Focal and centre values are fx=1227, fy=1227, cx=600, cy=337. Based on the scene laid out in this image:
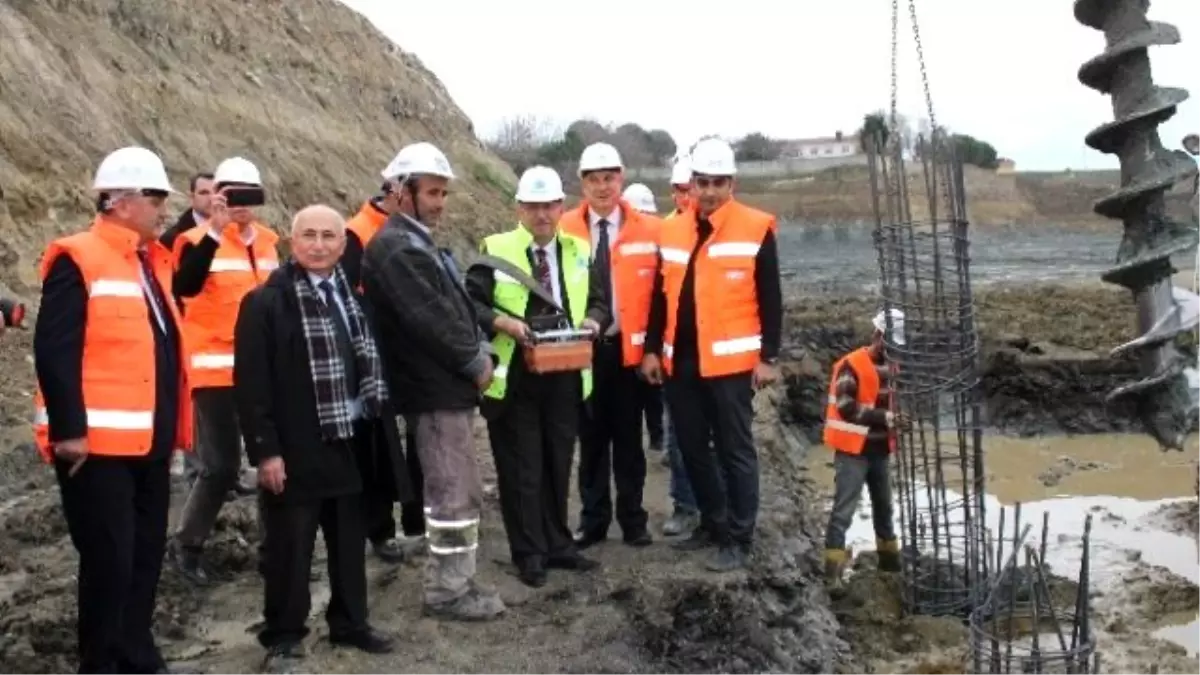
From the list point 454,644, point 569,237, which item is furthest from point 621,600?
point 569,237

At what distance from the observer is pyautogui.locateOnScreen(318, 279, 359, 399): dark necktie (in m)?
4.88

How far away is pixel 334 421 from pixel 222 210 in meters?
1.54

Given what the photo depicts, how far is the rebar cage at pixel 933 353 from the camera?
682cm

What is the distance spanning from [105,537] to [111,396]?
50 cm

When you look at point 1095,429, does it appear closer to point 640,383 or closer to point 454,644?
point 640,383

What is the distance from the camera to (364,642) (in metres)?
5.04

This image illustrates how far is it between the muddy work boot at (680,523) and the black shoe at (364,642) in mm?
2411

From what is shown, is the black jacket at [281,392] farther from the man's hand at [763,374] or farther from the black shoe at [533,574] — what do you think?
the man's hand at [763,374]

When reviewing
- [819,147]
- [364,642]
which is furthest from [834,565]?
[819,147]

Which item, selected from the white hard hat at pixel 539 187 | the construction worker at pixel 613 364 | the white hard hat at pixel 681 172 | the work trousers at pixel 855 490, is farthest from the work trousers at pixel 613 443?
the white hard hat at pixel 681 172

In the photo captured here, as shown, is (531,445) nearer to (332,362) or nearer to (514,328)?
(514,328)

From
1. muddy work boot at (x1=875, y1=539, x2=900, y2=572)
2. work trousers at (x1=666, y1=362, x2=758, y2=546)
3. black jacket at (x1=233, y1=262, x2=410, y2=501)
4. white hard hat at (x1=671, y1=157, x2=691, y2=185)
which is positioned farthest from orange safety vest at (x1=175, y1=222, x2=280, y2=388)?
muddy work boot at (x1=875, y1=539, x2=900, y2=572)

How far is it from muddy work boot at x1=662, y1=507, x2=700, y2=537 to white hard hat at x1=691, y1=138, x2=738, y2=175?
221 centimetres

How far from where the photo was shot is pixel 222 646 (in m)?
5.41
